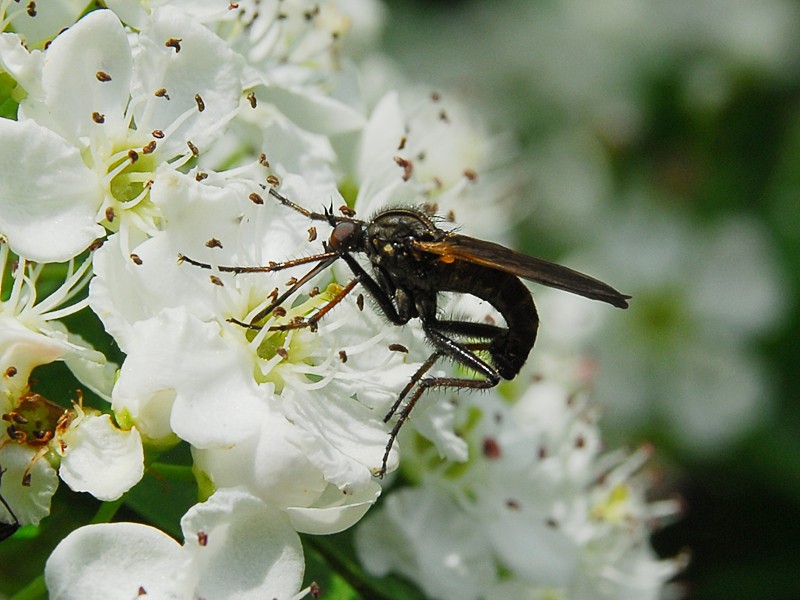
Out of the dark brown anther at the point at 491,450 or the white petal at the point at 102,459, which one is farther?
the dark brown anther at the point at 491,450

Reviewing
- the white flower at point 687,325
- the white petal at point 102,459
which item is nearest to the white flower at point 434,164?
the white petal at point 102,459

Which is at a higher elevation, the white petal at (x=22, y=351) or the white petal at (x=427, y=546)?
the white petal at (x=22, y=351)

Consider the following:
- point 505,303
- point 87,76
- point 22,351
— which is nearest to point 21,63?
point 87,76

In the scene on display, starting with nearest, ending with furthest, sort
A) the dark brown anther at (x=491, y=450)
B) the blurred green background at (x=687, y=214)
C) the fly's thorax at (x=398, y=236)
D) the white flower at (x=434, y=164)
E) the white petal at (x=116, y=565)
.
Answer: the white petal at (x=116, y=565) < the fly's thorax at (x=398, y=236) < the white flower at (x=434, y=164) < the dark brown anther at (x=491, y=450) < the blurred green background at (x=687, y=214)

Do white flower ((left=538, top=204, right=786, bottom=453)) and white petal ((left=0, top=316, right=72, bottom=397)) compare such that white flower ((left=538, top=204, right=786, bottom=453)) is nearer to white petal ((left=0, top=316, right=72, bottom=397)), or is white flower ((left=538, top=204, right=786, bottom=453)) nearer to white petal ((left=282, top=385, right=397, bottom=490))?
white petal ((left=282, top=385, right=397, bottom=490))

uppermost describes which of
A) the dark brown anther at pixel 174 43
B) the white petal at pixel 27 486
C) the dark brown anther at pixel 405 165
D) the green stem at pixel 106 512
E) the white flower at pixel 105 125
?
the dark brown anther at pixel 174 43

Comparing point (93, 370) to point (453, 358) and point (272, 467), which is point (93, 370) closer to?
point (272, 467)

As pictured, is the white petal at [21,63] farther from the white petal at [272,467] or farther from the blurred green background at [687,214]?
the blurred green background at [687,214]

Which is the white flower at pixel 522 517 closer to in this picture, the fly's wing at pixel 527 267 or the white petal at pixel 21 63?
the fly's wing at pixel 527 267

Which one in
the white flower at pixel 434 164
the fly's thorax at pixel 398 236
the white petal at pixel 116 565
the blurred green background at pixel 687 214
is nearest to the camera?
the white petal at pixel 116 565
